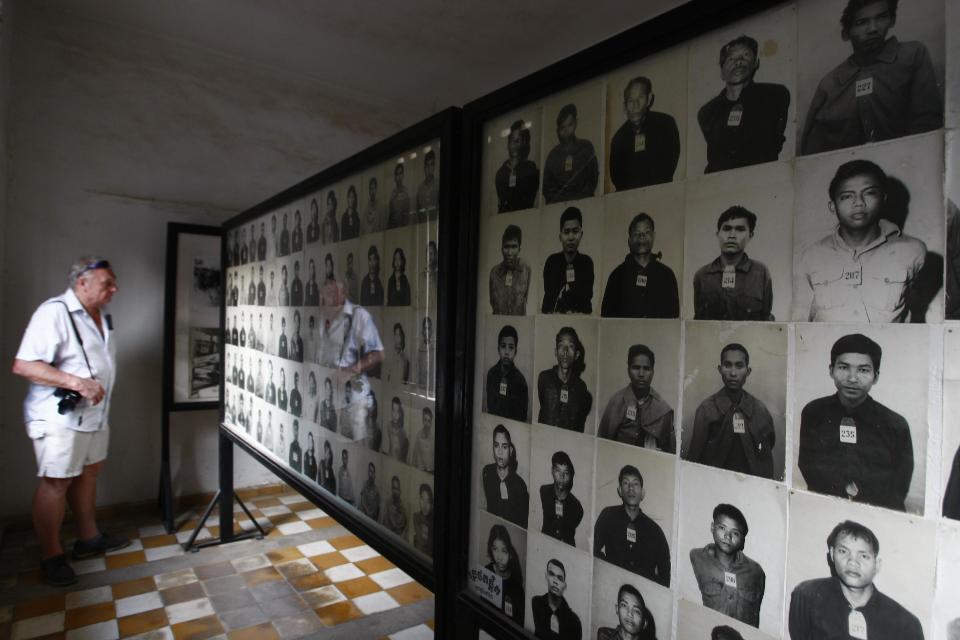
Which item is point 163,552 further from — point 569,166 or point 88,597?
point 569,166

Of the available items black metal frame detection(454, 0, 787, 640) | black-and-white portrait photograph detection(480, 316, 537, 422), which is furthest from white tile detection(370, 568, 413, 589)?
black-and-white portrait photograph detection(480, 316, 537, 422)

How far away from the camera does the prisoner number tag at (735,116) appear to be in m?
0.92

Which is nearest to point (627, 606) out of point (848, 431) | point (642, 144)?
point (848, 431)

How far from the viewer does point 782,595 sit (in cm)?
86

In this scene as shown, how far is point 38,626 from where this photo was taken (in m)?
2.67

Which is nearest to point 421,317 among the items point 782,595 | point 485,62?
point 782,595

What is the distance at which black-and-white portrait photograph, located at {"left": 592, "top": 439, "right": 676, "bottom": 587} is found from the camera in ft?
3.36

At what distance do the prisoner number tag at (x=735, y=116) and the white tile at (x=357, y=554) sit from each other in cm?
328

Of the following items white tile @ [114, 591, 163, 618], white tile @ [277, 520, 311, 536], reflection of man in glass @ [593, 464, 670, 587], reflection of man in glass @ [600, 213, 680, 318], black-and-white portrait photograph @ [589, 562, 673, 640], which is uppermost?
reflection of man in glass @ [600, 213, 680, 318]

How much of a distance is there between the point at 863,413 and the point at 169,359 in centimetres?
417

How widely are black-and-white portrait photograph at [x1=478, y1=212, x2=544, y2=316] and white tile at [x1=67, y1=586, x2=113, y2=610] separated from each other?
2863 mm

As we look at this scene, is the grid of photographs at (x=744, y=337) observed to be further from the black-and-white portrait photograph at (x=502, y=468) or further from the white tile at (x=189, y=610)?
the white tile at (x=189, y=610)

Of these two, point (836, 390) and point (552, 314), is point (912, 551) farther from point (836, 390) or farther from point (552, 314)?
point (552, 314)

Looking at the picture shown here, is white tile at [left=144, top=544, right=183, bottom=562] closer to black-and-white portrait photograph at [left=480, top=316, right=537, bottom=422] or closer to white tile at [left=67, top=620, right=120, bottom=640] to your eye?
white tile at [left=67, top=620, right=120, bottom=640]
